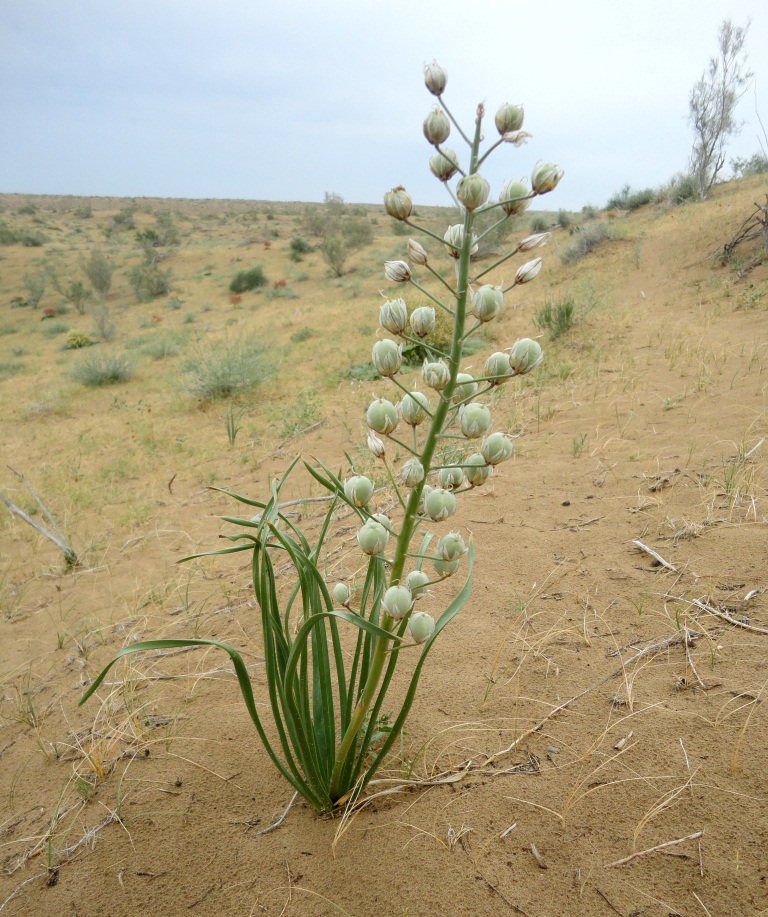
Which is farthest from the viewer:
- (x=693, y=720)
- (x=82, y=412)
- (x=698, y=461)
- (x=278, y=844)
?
(x=82, y=412)

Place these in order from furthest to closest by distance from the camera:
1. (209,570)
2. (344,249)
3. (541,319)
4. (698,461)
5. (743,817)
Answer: (344,249)
(541,319)
(209,570)
(698,461)
(743,817)

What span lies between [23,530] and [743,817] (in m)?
4.81

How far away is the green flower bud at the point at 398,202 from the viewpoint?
3.38ft

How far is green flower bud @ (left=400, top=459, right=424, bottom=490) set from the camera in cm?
107

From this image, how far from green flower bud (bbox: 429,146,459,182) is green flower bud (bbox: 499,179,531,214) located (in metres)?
0.10

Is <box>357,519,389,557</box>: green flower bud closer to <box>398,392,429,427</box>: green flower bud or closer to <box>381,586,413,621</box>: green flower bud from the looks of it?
<box>381,586,413,621</box>: green flower bud

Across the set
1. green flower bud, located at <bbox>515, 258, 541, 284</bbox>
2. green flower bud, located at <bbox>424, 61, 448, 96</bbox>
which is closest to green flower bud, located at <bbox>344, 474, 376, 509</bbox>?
green flower bud, located at <bbox>515, 258, 541, 284</bbox>

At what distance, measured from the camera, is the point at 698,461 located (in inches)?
114

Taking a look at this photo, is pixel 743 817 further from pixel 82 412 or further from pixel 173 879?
pixel 82 412

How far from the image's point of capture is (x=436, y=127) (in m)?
0.98

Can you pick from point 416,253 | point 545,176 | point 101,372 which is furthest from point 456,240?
point 101,372

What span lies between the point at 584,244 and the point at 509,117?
476 inches

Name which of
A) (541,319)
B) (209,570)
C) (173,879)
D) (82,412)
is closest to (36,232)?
(82,412)

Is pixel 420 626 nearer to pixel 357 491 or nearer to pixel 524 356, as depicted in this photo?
pixel 357 491
